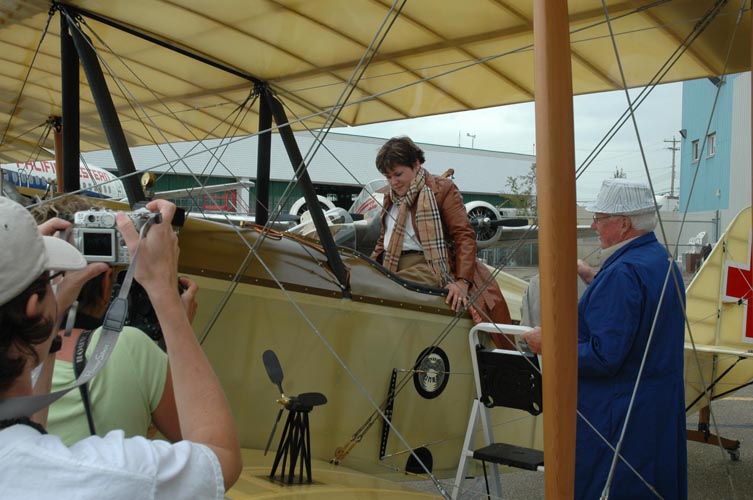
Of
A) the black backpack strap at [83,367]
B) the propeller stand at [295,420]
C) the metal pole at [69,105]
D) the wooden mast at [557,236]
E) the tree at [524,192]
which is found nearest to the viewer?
the black backpack strap at [83,367]

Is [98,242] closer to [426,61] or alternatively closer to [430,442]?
[430,442]

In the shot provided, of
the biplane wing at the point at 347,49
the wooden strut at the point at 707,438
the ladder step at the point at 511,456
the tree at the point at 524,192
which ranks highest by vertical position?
the tree at the point at 524,192

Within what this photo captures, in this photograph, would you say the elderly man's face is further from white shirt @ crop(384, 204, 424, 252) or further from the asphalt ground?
the asphalt ground

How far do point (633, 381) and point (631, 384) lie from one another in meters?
0.01

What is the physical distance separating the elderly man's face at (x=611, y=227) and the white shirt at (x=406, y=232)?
5.44 ft

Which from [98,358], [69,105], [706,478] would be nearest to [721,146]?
[706,478]

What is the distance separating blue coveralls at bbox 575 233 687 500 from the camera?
2.59 metres

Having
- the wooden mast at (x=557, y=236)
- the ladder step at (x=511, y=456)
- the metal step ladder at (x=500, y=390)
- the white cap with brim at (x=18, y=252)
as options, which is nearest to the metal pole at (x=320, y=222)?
the metal step ladder at (x=500, y=390)

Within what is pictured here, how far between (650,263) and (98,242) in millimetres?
2059

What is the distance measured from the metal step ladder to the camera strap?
2.11 m

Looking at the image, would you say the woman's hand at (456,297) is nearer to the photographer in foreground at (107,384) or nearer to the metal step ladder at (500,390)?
the metal step ladder at (500,390)

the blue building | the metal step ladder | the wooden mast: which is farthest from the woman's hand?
the blue building

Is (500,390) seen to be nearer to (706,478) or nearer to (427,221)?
(427,221)

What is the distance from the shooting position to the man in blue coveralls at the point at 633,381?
259 centimetres
